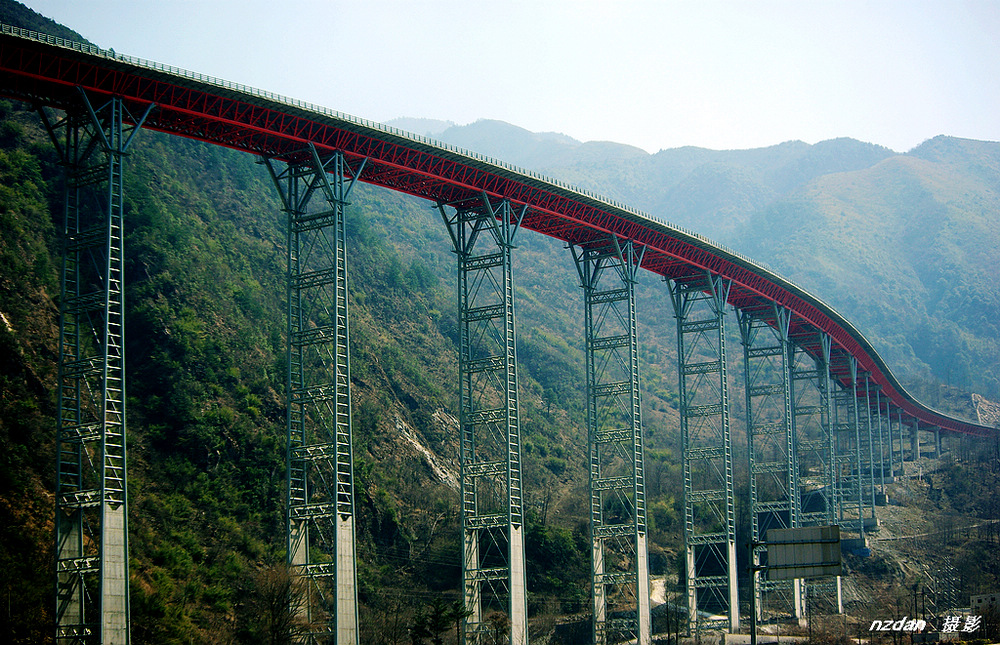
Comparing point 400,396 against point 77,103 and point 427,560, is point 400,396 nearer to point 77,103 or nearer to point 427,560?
point 427,560

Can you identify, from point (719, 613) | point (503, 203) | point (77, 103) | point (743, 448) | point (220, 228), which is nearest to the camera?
point (77, 103)

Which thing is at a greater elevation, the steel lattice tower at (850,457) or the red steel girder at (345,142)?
the red steel girder at (345,142)

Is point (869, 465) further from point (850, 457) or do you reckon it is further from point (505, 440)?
point (505, 440)

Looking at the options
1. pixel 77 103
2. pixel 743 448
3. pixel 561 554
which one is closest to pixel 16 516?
pixel 77 103

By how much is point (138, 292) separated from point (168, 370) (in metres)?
6.74

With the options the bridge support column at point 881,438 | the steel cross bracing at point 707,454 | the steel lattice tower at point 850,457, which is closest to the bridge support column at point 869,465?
the bridge support column at point 881,438

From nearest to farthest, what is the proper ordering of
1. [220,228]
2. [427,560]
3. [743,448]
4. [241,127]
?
[241,127] < [427,560] < [220,228] < [743,448]

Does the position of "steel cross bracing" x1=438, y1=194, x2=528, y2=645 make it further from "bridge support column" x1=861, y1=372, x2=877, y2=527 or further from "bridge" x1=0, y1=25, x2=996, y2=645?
"bridge support column" x1=861, y1=372, x2=877, y2=527

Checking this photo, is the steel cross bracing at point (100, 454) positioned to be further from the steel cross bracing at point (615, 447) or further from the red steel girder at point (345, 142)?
the steel cross bracing at point (615, 447)

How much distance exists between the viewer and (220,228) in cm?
8925

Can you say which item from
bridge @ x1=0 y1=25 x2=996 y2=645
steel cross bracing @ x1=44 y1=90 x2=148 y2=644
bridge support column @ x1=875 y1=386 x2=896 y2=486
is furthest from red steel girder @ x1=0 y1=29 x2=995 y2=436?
bridge support column @ x1=875 y1=386 x2=896 y2=486

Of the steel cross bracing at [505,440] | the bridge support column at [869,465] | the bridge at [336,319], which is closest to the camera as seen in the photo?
the bridge at [336,319]

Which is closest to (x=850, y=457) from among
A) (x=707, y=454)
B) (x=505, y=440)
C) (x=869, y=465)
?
(x=869, y=465)

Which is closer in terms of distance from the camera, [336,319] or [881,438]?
[336,319]
